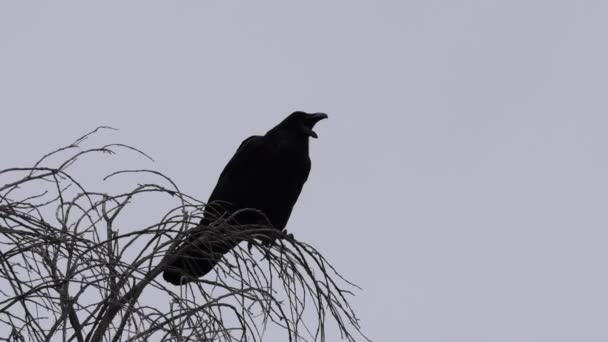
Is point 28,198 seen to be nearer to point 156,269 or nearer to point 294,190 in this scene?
point 156,269

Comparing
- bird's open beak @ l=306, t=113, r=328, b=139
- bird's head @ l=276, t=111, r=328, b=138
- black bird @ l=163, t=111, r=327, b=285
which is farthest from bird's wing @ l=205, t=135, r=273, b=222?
bird's open beak @ l=306, t=113, r=328, b=139

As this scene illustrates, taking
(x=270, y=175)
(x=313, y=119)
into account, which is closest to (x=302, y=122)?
(x=313, y=119)

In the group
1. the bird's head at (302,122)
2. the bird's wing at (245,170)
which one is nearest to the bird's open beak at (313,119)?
the bird's head at (302,122)

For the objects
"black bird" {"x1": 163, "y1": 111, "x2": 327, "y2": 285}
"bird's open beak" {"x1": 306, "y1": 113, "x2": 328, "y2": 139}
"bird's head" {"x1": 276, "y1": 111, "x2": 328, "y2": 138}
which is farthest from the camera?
"bird's open beak" {"x1": 306, "y1": 113, "x2": 328, "y2": 139}

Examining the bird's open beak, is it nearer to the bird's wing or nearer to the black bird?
the black bird

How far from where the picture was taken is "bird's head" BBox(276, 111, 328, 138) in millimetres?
5840

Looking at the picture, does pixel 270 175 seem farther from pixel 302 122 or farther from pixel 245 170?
pixel 302 122

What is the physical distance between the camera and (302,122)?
592 cm

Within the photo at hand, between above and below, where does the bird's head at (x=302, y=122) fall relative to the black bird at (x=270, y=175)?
above

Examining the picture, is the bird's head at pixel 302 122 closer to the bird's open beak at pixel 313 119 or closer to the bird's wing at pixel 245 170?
the bird's open beak at pixel 313 119

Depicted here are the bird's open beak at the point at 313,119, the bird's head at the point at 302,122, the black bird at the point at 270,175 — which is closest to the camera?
the black bird at the point at 270,175

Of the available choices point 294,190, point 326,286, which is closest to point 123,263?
point 326,286

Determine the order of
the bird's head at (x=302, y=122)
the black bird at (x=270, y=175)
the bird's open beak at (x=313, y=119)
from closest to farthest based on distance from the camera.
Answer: the black bird at (x=270, y=175)
the bird's head at (x=302, y=122)
the bird's open beak at (x=313, y=119)

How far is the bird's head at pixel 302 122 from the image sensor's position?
5840 mm
